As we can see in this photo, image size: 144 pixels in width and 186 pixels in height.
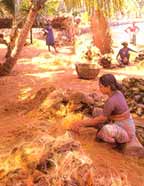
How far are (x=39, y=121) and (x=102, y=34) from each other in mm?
9237

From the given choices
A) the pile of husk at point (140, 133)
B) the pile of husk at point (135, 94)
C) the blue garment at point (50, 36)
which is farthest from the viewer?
the blue garment at point (50, 36)

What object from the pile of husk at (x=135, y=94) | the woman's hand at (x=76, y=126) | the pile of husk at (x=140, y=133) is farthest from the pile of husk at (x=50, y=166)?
the pile of husk at (x=135, y=94)

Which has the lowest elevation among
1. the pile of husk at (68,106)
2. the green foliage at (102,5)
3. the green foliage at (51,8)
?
the pile of husk at (68,106)

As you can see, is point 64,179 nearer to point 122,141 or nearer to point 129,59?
point 122,141

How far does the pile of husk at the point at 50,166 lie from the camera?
3.47m

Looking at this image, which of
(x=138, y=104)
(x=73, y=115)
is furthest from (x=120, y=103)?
(x=138, y=104)

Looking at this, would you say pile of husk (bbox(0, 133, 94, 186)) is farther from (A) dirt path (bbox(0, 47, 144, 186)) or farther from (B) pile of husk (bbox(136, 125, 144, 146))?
(B) pile of husk (bbox(136, 125, 144, 146))

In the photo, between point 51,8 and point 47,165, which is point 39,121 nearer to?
point 47,165

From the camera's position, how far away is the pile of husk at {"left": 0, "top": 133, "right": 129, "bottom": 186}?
347cm

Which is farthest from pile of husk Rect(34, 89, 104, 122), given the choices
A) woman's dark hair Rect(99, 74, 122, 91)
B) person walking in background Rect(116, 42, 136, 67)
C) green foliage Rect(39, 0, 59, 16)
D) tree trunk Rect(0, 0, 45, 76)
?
green foliage Rect(39, 0, 59, 16)

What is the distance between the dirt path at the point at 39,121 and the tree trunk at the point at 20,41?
0.88 ft

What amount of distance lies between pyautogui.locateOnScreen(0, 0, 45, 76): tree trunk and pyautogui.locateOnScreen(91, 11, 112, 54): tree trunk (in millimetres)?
4573

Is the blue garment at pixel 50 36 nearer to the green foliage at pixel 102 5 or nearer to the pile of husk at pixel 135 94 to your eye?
the green foliage at pixel 102 5

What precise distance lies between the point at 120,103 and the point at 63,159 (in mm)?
1653
